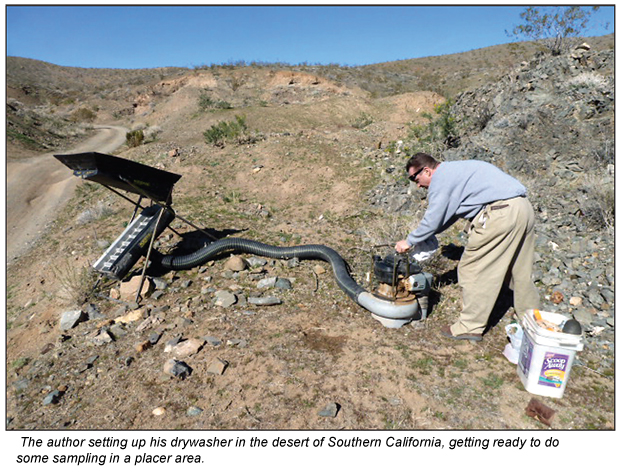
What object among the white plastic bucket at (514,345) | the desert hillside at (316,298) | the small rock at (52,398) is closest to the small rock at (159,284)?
the desert hillside at (316,298)

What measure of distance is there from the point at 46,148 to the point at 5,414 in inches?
739

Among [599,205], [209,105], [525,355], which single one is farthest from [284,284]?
[209,105]

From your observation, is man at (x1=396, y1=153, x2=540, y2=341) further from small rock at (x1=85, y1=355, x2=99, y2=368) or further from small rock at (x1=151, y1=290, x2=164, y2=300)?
small rock at (x1=85, y1=355, x2=99, y2=368)

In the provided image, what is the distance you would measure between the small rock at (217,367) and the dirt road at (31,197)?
6.50m

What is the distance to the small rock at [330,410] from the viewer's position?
2781 mm

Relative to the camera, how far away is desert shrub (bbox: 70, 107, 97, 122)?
1052 inches

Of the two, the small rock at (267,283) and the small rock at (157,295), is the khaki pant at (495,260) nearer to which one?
the small rock at (267,283)

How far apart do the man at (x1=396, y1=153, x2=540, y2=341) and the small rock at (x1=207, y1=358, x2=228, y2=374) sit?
2069mm

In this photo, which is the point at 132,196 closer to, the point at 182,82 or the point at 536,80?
the point at 536,80

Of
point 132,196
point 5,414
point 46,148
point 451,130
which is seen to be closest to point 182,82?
point 46,148

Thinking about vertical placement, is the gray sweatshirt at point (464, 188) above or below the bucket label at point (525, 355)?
above

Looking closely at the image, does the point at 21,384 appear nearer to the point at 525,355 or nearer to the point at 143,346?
the point at 143,346

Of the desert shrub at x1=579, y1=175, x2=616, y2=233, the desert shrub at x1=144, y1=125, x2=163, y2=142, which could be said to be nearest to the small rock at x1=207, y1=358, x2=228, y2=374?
the desert shrub at x1=579, y1=175, x2=616, y2=233

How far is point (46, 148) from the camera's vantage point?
56.9ft
